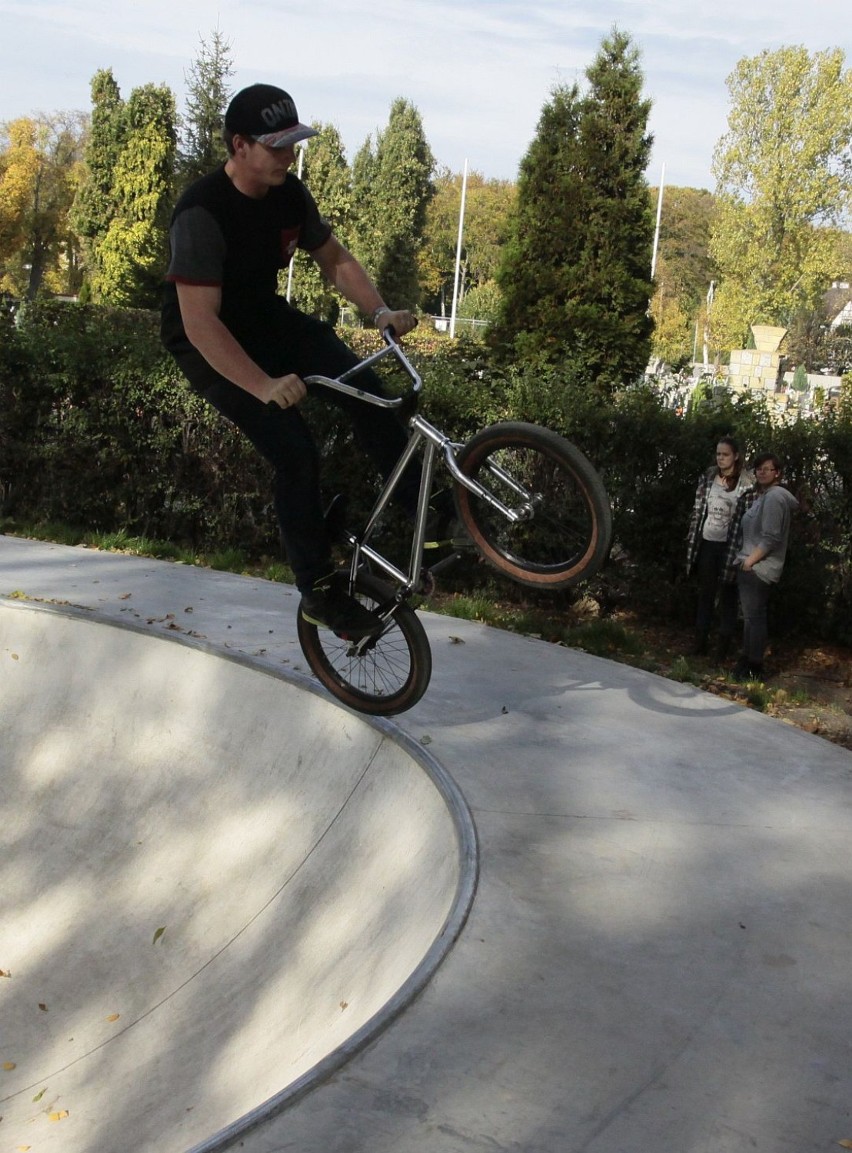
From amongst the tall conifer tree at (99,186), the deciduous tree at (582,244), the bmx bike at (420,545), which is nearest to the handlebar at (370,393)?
the bmx bike at (420,545)

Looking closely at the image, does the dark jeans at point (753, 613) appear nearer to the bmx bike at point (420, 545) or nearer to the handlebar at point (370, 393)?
the bmx bike at point (420, 545)

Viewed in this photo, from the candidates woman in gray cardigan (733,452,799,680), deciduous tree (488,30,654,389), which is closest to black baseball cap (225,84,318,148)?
woman in gray cardigan (733,452,799,680)

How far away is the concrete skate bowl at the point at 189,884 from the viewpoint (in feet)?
12.3

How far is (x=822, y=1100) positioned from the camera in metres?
2.80

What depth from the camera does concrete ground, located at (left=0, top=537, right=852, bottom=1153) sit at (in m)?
2.77

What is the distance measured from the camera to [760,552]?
7.75m

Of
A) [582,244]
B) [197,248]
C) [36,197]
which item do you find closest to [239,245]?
[197,248]

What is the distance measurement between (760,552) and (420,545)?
142 inches

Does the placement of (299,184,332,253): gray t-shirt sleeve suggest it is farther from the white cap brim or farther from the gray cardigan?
the gray cardigan

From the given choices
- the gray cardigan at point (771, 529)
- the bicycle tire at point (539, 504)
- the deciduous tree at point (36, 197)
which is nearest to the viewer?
the bicycle tire at point (539, 504)

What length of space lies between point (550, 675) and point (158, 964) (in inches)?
113

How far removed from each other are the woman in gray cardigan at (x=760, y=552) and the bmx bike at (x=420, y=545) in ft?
9.67

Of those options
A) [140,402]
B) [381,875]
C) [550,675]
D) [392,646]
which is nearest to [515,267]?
[140,402]

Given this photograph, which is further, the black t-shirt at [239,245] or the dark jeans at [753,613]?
the dark jeans at [753,613]
